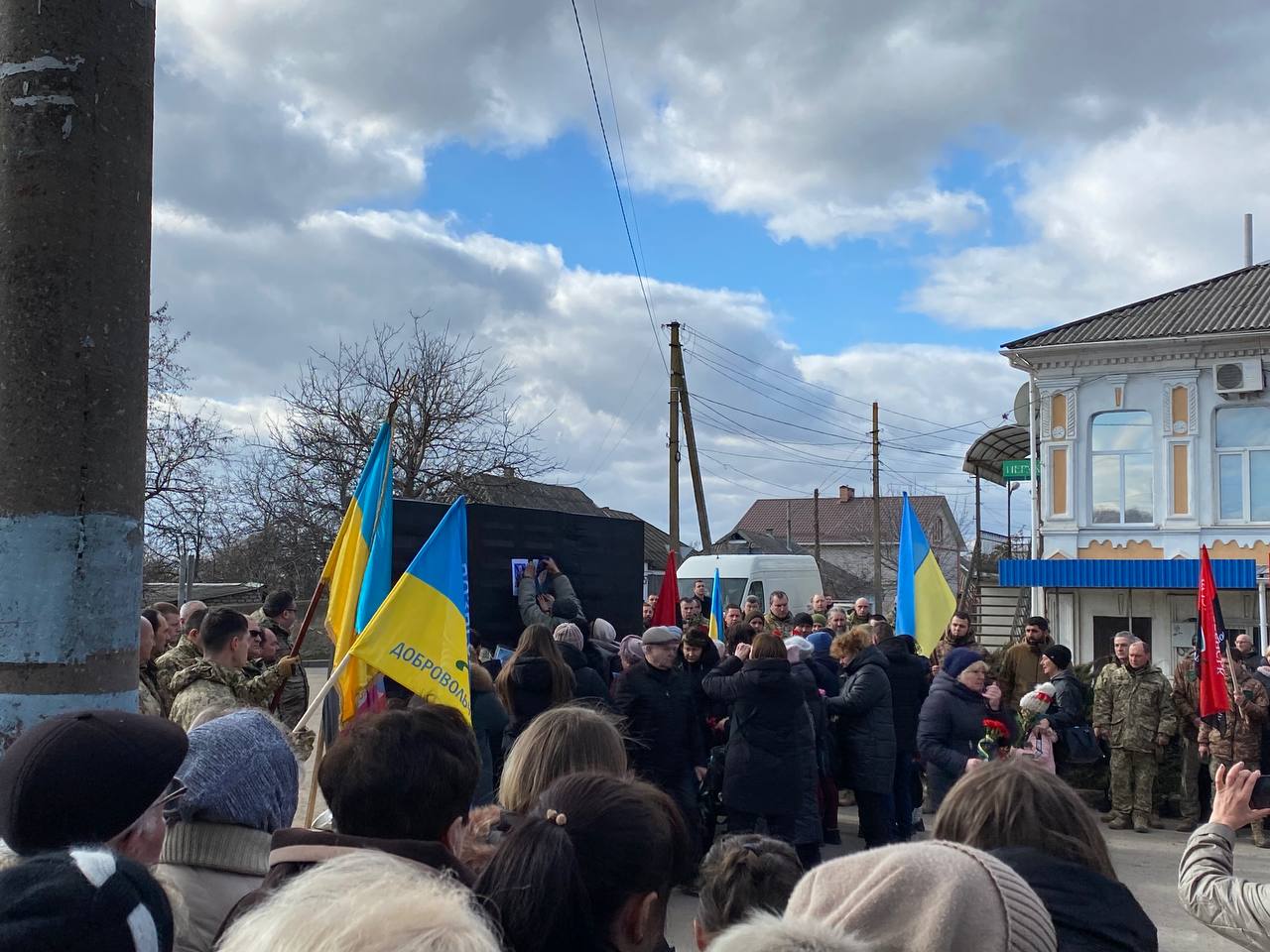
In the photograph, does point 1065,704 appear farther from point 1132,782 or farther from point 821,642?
point 821,642

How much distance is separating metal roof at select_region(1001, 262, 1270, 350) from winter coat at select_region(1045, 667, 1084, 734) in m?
14.8

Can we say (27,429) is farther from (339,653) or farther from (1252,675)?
(1252,675)

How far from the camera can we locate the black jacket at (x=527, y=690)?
7.12m

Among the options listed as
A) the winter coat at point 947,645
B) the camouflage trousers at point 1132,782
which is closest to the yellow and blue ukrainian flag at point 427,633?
the winter coat at point 947,645

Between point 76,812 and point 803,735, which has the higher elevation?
point 76,812

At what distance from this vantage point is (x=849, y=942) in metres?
1.59

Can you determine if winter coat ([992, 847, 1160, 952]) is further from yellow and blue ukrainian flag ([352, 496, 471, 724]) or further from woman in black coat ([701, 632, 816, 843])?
woman in black coat ([701, 632, 816, 843])

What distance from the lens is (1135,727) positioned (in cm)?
1026

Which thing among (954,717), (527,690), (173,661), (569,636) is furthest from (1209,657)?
(173,661)

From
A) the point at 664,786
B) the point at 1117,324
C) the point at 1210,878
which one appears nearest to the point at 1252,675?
the point at 664,786

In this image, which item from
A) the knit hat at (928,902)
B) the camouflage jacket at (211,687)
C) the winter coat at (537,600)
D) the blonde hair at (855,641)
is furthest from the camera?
the winter coat at (537,600)

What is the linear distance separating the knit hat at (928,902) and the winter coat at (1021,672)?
9.24 metres

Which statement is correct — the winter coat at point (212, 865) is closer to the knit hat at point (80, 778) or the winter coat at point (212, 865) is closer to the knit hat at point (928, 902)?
the knit hat at point (80, 778)

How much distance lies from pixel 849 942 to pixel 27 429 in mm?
1921
